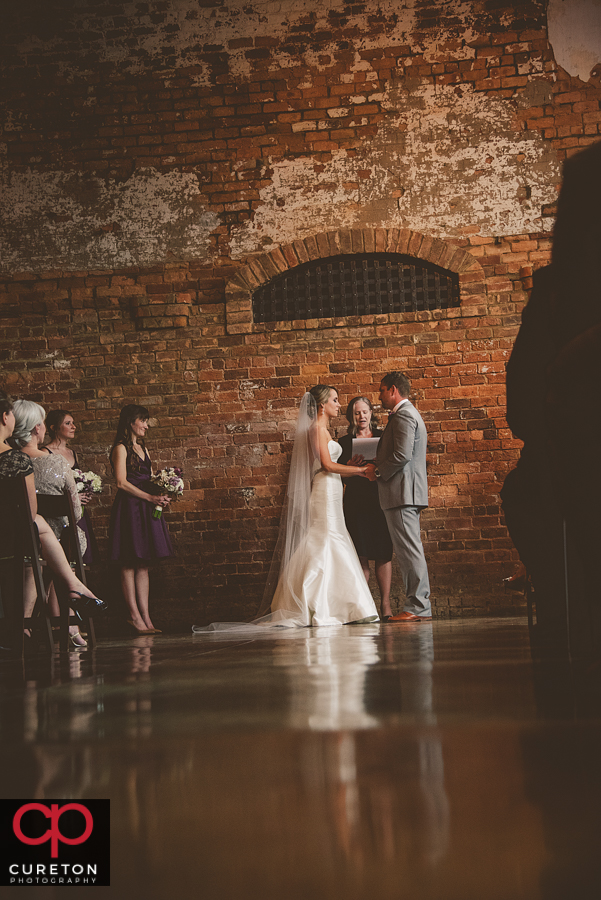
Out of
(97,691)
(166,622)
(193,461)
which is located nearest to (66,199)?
(193,461)

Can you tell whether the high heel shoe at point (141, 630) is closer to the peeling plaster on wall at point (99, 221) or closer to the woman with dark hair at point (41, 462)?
the woman with dark hair at point (41, 462)

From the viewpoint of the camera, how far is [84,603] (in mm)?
3910

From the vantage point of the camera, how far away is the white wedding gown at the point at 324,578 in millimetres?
5457

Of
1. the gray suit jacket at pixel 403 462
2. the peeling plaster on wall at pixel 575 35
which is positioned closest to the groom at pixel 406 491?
the gray suit jacket at pixel 403 462

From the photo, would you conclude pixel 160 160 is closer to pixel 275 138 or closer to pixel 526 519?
pixel 275 138

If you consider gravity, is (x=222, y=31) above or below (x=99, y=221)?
above

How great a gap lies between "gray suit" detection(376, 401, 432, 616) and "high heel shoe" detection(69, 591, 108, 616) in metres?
2.39

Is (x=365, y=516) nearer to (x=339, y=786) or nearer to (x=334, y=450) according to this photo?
(x=334, y=450)

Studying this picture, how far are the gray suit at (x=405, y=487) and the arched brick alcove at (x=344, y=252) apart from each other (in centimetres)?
151

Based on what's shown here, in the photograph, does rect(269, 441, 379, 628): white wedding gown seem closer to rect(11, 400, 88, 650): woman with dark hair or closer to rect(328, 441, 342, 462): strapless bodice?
rect(328, 441, 342, 462): strapless bodice

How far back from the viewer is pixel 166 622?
667 centimetres

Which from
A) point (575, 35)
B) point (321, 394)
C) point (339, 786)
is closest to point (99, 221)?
point (321, 394)

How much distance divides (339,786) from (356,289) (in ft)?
21.8

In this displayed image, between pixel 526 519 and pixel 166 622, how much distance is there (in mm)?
4608
